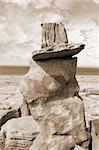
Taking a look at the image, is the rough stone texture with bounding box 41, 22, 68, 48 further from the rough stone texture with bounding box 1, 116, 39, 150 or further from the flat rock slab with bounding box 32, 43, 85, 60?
the rough stone texture with bounding box 1, 116, 39, 150

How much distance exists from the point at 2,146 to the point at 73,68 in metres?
1.00

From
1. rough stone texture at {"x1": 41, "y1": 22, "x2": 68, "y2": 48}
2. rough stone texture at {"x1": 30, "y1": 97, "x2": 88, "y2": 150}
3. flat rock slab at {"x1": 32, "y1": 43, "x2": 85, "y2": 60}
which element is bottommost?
rough stone texture at {"x1": 30, "y1": 97, "x2": 88, "y2": 150}

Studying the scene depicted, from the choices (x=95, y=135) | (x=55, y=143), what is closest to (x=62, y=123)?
(x=55, y=143)

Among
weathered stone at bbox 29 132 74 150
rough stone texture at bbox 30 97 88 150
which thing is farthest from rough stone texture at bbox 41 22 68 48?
weathered stone at bbox 29 132 74 150

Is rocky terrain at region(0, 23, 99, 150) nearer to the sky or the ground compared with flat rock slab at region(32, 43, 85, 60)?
A: nearer to the ground

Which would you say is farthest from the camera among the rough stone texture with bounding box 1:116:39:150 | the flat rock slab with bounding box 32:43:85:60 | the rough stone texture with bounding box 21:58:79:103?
the rough stone texture with bounding box 1:116:39:150

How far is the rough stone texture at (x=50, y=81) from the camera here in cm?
272

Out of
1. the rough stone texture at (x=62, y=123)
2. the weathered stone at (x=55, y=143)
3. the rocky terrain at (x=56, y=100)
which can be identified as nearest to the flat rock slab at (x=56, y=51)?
the rocky terrain at (x=56, y=100)

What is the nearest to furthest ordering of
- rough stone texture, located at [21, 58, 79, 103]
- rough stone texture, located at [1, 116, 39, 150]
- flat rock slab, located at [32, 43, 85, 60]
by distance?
flat rock slab, located at [32, 43, 85, 60] < rough stone texture, located at [21, 58, 79, 103] < rough stone texture, located at [1, 116, 39, 150]

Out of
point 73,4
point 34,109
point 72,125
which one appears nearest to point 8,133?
point 34,109

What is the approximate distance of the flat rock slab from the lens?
2613 mm

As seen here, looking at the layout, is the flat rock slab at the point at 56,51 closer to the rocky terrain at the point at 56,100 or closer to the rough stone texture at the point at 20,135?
the rocky terrain at the point at 56,100

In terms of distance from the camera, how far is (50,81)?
2.74 meters

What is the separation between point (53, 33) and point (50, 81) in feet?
1.29
